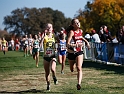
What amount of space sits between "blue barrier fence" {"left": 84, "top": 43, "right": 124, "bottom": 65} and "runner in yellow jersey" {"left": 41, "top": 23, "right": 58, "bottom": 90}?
7867 mm

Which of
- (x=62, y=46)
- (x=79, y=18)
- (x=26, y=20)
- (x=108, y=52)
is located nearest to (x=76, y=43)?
(x=62, y=46)

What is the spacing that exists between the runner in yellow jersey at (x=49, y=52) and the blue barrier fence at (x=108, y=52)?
7.87 m

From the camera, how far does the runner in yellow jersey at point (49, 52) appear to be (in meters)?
9.80

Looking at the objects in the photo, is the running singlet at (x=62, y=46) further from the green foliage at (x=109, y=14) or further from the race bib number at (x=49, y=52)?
the green foliage at (x=109, y=14)

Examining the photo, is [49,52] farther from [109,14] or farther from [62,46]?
[109,14]

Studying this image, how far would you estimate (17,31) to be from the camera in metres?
112

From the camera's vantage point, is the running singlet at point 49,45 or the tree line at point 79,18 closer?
the running singlet at point 49,45

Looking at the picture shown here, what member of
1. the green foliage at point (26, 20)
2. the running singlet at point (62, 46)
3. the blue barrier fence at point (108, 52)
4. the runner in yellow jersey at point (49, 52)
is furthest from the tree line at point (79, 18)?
the runner in yellow jersey at point (49, 52)

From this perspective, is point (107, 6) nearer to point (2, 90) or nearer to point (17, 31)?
point (17, 31)

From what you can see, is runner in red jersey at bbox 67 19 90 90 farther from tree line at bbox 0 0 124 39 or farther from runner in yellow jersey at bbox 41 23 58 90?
tree line at bbox 0 0 124 39

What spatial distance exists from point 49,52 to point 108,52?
9709mm

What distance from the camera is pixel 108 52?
62.8ft

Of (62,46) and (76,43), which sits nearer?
(76,43)

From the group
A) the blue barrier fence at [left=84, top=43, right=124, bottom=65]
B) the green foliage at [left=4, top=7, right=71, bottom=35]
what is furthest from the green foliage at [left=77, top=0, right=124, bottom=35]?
the blue barrier fence at [left=84, top=43, right=124, bottom=65]
